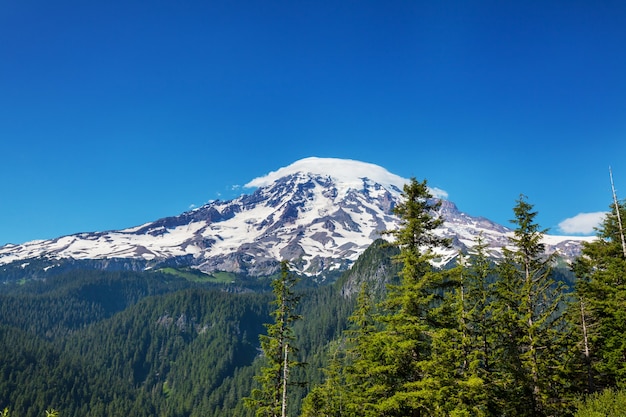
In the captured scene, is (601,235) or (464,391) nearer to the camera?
(464,391)

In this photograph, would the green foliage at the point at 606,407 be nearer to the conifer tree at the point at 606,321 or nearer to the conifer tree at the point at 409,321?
the conifer tree at the point at 606,321

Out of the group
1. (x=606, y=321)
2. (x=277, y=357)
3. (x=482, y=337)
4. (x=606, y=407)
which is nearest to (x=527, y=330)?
(x=482, y=337)

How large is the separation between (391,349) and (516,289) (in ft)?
42.9

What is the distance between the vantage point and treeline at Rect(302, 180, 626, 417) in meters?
21.7

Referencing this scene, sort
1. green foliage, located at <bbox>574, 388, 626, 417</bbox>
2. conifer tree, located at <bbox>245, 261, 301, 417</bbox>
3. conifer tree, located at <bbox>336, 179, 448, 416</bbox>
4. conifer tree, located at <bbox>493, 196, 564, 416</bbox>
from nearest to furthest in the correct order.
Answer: green foliage, located at <bbox>574, 388, 626, 417</bbox>
conifer tree, located at <bbox>336, 179, 448, 416</bbox>
conifer tree, located at <bbox>493, 196, 564, 416</bbox>
conifer tree, located at <bbox>245, 261, 301, 417</bbox>

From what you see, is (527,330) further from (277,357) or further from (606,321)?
(277,357)

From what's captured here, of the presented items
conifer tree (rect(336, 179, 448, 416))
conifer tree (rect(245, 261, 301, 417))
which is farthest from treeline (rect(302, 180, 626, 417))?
conifer tree (rect(245, 261, 301, 417))

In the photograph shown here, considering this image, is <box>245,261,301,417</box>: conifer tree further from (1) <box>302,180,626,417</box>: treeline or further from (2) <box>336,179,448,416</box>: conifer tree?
(2) <box>336,179,448,416</box>: conifer tree

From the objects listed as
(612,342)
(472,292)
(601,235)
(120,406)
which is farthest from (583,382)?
(120,406)

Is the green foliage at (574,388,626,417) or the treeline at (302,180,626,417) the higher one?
the treeline at (302,180,626,417)

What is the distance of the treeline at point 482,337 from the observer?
21703 mm

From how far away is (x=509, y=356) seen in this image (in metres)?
28.1

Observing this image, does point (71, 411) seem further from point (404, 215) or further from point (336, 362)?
point (404, 215)

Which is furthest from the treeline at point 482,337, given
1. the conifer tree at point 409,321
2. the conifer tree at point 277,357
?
the conifer tree at point 277,357
